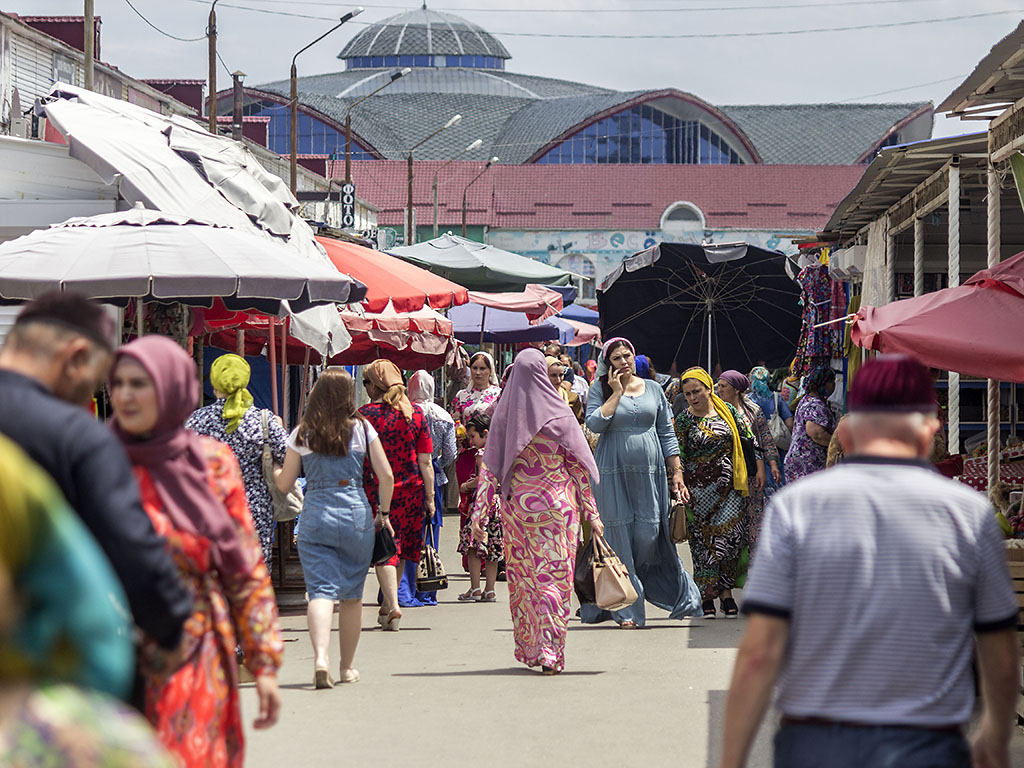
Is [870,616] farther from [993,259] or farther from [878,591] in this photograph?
[993,259]

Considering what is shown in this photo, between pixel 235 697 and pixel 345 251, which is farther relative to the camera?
pixel 345 251

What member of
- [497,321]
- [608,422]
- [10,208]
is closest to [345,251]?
[10,208]

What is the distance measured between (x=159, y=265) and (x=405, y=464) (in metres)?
Result: 3.18

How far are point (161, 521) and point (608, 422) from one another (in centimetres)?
660

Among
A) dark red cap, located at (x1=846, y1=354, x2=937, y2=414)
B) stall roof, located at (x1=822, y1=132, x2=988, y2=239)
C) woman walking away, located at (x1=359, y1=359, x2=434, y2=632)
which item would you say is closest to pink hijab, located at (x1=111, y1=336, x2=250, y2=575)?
dark red cap, located at (x1=846, y1=354, x2=937, y2=414)

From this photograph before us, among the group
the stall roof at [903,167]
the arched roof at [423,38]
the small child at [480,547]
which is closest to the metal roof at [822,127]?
the arched roof at [423,38]

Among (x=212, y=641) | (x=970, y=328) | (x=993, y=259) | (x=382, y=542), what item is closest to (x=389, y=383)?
(x=382, y=542)

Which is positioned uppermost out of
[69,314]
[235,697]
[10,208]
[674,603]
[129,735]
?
[10,208]

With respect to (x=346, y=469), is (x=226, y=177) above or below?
above

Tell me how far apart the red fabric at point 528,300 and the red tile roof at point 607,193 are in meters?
38.6

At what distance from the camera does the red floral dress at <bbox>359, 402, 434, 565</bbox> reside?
10.5 metres

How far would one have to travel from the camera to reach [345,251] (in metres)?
13.1

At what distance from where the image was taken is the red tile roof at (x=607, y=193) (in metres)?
59.5

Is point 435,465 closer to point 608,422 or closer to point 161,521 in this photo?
point 608,422
